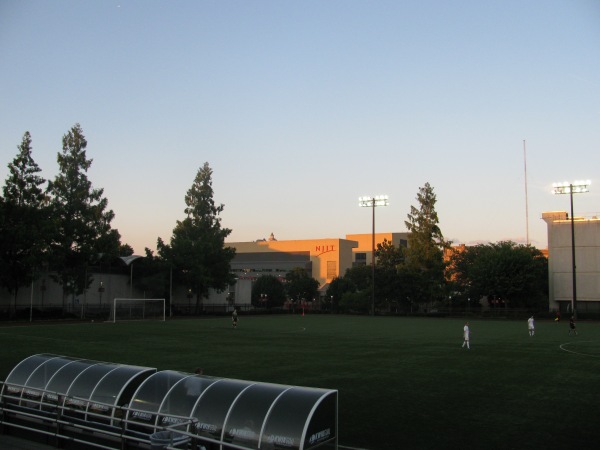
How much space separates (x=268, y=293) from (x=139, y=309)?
38.3m

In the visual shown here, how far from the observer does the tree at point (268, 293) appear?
4208 inches

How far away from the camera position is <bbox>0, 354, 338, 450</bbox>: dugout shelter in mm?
9523

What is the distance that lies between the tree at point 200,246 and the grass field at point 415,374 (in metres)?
37.5

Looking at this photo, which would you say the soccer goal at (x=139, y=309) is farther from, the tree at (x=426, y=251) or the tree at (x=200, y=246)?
the tree at (x=426, y=251)

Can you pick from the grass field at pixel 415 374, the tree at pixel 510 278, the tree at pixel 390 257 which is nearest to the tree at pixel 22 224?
the grass field at pixel 415 374

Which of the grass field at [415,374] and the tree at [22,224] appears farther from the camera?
the tree at [22,224]

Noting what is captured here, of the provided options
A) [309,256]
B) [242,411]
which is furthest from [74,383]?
[309,256]

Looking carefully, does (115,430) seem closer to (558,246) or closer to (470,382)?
(470,382)

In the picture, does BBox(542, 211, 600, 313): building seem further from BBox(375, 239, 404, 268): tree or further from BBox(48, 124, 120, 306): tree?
BBox(48, 124, 120, 306): tree

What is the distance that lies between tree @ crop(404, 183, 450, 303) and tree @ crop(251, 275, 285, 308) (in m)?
26.8

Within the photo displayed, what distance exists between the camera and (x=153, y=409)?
1123 cm

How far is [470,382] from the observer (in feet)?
68.5

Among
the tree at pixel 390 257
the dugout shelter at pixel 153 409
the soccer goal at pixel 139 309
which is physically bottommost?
the soccer goal at pixel 139 309

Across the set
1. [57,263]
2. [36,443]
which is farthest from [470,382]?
[57,263]
